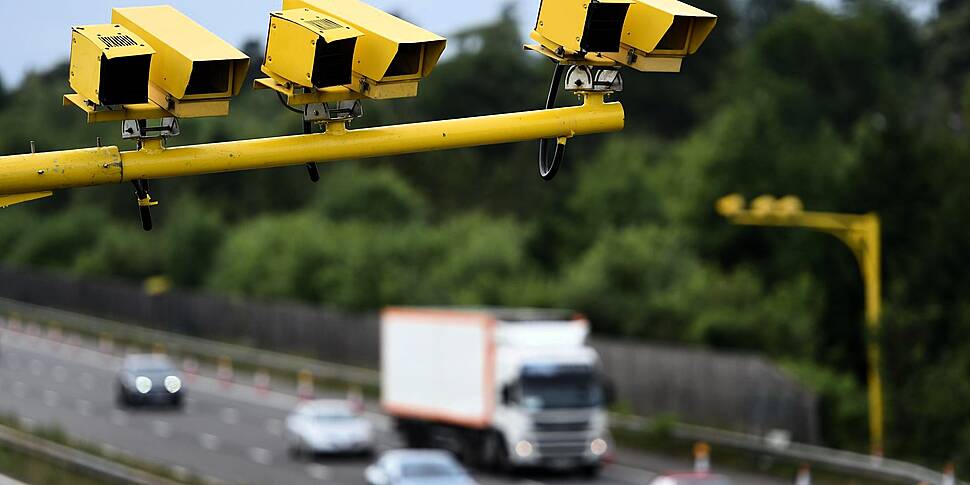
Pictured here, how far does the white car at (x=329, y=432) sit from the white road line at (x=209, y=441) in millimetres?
1893

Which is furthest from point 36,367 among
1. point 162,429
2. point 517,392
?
point 517,392

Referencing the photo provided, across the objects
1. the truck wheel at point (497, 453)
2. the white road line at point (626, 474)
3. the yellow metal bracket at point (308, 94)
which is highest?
→ the yellow metal bracket at point (308, 94)

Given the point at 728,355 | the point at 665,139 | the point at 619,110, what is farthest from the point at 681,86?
the point at 619,110

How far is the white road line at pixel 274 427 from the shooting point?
151 ft

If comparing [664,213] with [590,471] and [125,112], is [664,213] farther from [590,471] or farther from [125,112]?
[125,112]

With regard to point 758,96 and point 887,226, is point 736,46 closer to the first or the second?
point 758,96

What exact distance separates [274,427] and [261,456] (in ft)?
22.6

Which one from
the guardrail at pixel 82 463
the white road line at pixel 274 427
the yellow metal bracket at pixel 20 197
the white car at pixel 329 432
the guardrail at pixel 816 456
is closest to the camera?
the yellow metal bracket at pixel 20 197

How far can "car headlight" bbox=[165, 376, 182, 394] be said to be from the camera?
5138cm

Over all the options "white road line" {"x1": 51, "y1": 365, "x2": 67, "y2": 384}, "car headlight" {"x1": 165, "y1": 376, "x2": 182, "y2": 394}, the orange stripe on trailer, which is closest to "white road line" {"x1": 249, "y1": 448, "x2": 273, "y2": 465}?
the orange stripe on trailer

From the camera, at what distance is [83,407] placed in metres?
50.8

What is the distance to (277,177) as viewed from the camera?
92.4 metres

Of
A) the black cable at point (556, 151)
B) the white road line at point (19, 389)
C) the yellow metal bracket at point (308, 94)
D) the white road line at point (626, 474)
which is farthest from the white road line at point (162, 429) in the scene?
the yellow metal bracket at point (308, 94)

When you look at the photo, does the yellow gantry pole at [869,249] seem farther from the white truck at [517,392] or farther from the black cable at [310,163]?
the black cable at [310,163]
